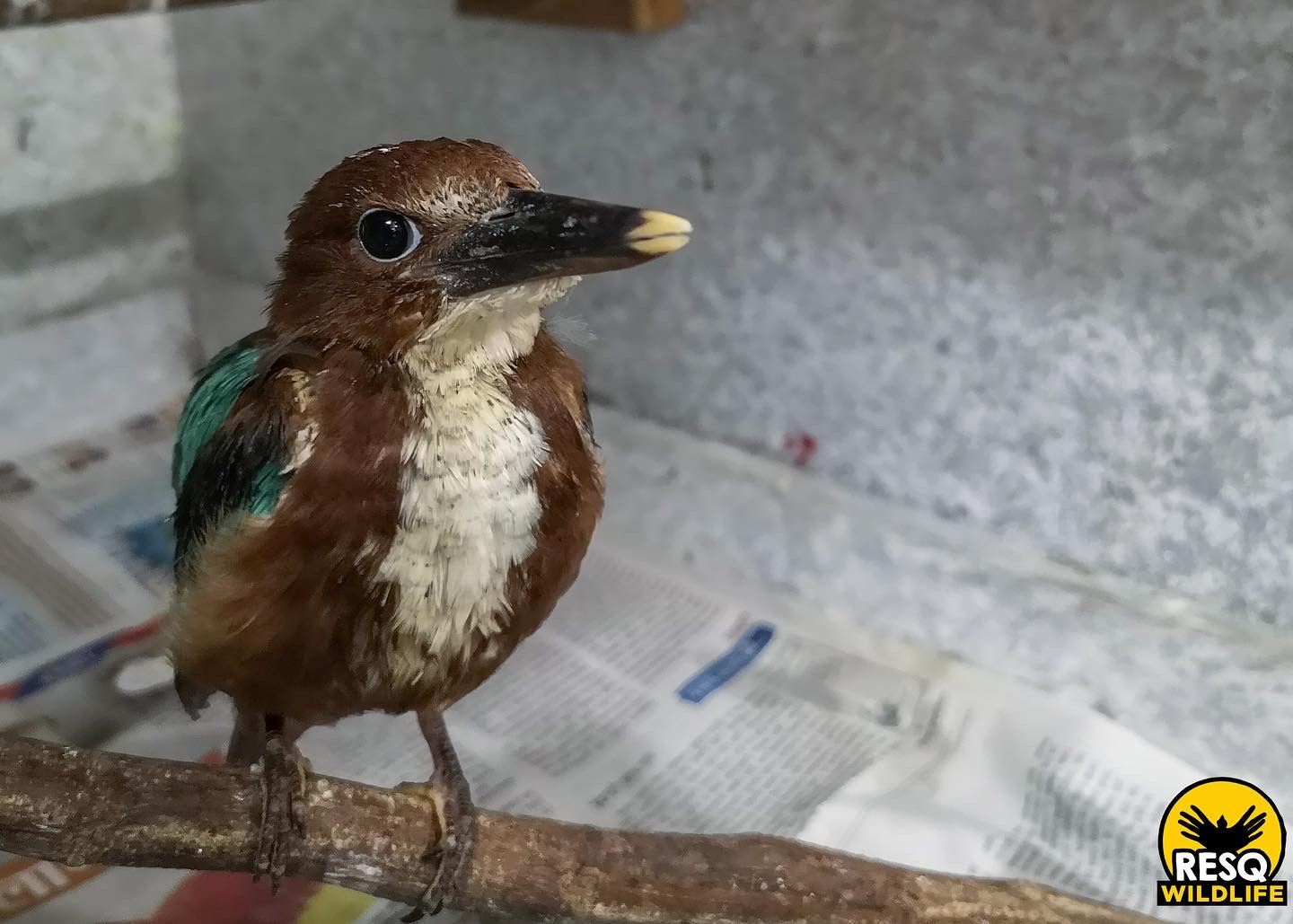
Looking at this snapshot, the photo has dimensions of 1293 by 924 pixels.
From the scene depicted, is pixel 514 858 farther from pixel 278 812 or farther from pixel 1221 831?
pixel 1221 831

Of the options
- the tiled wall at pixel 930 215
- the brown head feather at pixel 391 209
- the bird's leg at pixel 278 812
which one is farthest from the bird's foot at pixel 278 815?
the tiled wall at pixel 930 215

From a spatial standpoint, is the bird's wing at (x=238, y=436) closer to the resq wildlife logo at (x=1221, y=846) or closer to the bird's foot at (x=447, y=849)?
the bird's foot at (x=447, y=849)

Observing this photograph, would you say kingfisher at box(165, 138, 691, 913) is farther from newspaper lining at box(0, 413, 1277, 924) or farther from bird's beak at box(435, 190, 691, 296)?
newspaper lining at box(0, 413, 1277, 924)

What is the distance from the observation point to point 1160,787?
907 millimetres

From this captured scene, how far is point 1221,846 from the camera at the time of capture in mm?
874

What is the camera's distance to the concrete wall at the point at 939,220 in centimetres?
95

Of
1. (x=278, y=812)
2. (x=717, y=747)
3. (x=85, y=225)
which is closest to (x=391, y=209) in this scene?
(x=278, y=812)

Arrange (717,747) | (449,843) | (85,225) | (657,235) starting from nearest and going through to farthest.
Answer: (657,235)
(449,843)
(717,747)
(85,225)

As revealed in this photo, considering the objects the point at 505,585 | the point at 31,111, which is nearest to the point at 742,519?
the point at 505,585

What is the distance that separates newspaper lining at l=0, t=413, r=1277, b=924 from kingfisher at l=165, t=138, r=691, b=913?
34 centimetres

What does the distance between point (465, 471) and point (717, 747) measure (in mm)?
546

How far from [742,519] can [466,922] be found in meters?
0.59

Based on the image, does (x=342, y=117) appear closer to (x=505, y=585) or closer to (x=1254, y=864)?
(x=505, y=585)

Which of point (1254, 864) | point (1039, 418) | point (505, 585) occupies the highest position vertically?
point (505, 585)
